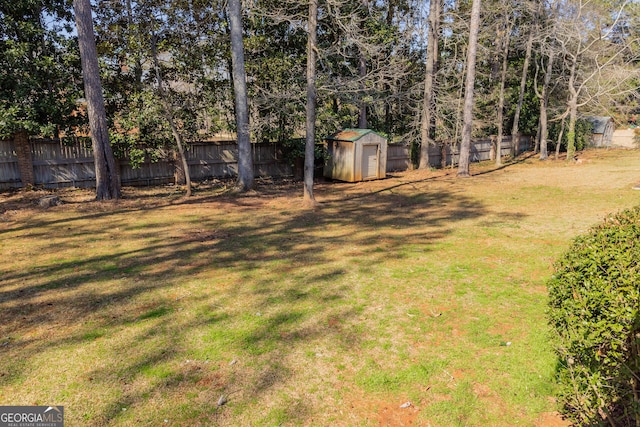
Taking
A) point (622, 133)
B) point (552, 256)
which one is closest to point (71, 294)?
point (552, 256)

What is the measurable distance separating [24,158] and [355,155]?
12.1m

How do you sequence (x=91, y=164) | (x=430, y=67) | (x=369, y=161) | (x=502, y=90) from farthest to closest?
(x=502, y=90), (x=430, y=67), (x=369, y=161), (x=91, y=164)

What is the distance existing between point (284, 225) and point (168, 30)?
911 cm

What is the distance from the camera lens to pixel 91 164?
48.8 ft

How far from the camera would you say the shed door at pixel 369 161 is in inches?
682

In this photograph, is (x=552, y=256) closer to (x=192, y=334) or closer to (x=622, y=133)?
(x=192, y=334)

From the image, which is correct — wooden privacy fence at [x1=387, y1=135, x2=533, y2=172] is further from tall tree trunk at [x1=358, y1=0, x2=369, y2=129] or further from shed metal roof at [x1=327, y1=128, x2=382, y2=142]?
shed metal roof at [x1=327, y1=128, x2=382, y2=142]

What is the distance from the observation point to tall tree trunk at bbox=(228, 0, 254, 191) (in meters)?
13.3

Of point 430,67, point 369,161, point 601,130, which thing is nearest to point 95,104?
point 369,161

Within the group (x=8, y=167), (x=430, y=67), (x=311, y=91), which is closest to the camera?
(x=311, y=91)

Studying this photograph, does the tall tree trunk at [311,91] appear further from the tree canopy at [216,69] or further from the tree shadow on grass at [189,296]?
the tree shadow on grass at [189,296]

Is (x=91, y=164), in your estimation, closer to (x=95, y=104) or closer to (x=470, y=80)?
(x=95, y=104)

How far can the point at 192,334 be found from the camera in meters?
4.82

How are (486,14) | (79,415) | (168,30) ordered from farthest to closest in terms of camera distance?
(486,14) < (168,30) < (79,415)
